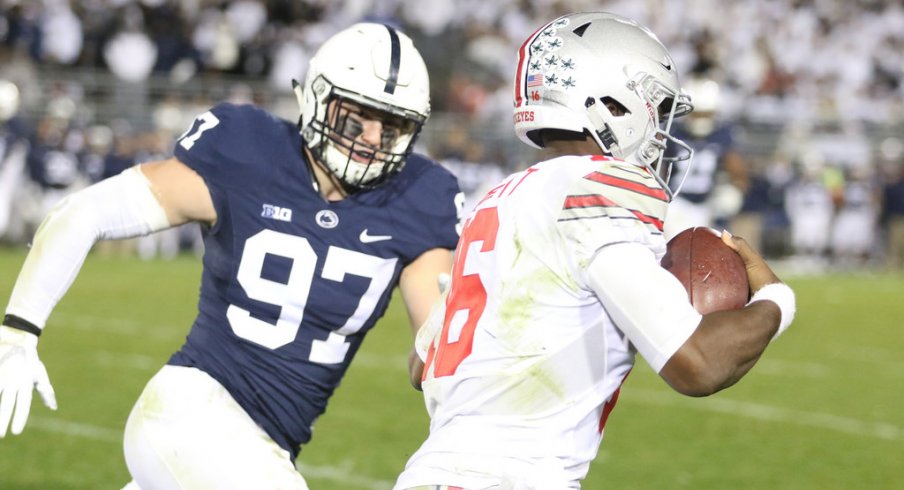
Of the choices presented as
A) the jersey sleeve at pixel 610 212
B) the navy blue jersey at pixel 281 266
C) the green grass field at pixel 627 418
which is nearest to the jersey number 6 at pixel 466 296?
the jersey sleeve at pixel 610 212

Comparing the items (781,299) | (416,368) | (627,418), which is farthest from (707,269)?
(627,418)

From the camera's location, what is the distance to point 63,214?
2.96 m

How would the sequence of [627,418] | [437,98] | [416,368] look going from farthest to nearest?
[437,98]
[627,418]
[416,368]

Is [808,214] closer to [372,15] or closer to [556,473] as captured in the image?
[372,15]

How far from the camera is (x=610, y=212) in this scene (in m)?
2.19

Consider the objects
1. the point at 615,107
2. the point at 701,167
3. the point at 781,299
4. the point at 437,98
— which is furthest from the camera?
the point at 437,98

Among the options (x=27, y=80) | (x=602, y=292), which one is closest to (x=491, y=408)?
(x=602, y=292)

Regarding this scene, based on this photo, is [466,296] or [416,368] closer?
[466,296]

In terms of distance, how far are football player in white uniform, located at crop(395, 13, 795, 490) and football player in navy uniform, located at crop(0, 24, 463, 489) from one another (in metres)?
0.80

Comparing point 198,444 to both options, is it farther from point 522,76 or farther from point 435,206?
point 522,76

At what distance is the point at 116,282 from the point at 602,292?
35.2 ft

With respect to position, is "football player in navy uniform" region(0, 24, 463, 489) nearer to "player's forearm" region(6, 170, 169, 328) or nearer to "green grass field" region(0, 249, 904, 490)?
"player's forearm" region(6, 170, 169, 328)

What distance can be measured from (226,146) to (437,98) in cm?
1508

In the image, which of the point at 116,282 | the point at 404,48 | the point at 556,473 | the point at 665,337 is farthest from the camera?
the point at 116,282
